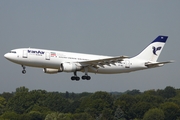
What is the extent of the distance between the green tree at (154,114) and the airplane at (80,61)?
55.1 m

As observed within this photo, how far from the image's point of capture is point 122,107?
156 meters

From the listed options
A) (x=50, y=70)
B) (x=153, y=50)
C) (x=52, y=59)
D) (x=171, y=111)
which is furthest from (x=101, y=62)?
(x=171, y=111)

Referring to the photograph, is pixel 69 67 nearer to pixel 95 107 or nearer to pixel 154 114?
pixel 154 114

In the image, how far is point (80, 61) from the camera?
75312 millimetres

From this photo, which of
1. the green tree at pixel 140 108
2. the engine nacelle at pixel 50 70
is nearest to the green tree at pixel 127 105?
the green tree at pixel 140 108

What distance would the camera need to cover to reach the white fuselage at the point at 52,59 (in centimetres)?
→ 7131

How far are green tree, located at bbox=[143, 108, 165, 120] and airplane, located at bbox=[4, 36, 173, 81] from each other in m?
55.1

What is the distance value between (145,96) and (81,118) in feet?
→ 104

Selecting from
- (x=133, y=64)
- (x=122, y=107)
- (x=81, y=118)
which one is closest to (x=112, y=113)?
(x=122, y=107)

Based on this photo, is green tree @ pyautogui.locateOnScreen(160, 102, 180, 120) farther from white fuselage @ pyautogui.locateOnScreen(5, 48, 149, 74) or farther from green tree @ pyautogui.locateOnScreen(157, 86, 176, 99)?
white fuselage @ pyautogui.locateOnScreen(5, 48, 149, 74)

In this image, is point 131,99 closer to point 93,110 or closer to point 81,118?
point 93,110

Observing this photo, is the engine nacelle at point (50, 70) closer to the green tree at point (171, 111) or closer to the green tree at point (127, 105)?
the green tree at point (171, 111)

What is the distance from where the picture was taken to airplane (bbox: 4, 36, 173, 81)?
235ft

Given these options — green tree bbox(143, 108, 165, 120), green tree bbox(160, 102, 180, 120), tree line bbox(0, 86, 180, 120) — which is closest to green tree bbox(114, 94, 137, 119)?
tree line bbox(0, 86, 180, 120)
